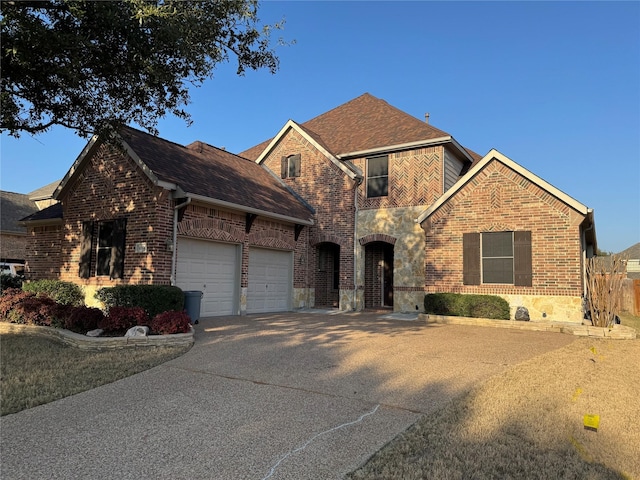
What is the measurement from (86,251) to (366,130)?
12.1 metres

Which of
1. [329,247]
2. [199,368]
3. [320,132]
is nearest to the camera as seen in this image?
[199,368]

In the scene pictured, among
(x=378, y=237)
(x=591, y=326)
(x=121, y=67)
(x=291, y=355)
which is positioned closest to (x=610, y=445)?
(x=291, y=355)

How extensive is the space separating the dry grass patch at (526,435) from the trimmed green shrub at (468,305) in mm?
6352

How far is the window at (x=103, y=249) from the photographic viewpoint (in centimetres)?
1229

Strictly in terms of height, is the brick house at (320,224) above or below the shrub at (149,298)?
above

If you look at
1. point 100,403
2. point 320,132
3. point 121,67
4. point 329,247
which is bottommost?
point 100,403

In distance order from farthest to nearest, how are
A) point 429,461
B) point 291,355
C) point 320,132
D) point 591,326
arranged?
point 320,132 < point 591,326 < point 291,355 < point 429,461

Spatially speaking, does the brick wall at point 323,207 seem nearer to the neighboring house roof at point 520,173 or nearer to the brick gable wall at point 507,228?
the neighboring house roof at point 520,173

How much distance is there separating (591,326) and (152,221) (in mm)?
12061

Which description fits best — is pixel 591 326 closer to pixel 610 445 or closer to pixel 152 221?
pixel 610 445

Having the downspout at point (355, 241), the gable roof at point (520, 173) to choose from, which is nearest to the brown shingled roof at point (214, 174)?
the downspout at point (355, 241)

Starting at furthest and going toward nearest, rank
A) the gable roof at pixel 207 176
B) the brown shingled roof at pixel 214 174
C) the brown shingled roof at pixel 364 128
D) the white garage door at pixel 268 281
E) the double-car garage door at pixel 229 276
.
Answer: the brown shingled roof at pixel 364 128
the white garage door at pixel 268 281
the double-car garage door at pixel 229 276
the brown shingled roof at pixel 214 174
the gable roof at pixel 207 176

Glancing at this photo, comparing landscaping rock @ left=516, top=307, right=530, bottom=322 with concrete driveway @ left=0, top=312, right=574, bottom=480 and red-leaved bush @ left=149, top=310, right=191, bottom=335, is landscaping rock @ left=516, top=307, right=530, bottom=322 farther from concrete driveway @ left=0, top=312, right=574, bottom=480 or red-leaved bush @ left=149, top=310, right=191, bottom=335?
red-leaved bush @ left=149, top=310, right=191, bottom=335

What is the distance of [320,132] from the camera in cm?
2088
